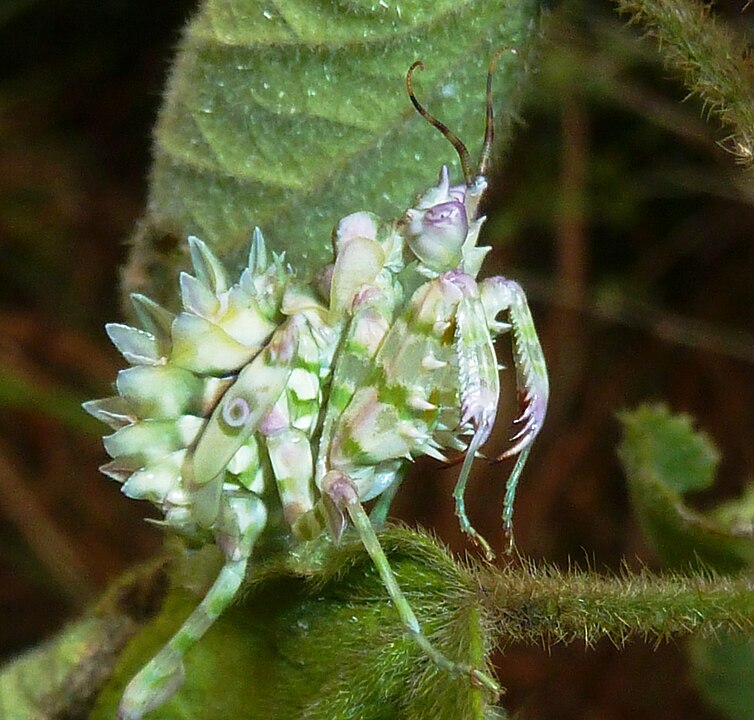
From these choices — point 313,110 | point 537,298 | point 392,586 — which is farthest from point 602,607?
point 537,298

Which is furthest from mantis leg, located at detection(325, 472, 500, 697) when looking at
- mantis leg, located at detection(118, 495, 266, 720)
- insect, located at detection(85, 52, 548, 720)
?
mantis leg, located at detection(118, 495, 266, 720)

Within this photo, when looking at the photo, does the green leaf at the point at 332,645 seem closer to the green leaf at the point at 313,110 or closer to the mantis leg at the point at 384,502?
the mantis leg at the point at 384,502

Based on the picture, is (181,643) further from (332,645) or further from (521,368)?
(521,368)

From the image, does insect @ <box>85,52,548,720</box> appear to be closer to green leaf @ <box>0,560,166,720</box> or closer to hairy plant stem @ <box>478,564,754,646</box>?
hairy plant stem @ <box>478,564,754,646</box>

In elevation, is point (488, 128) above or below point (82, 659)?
above

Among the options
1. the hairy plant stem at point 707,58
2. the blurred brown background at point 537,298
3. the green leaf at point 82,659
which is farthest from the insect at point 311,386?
the blurred brown background at point 537,298

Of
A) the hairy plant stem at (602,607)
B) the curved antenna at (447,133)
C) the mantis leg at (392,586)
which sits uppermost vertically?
the curved antenna at (447,133)

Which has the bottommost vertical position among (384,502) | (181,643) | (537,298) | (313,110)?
(537,298)
